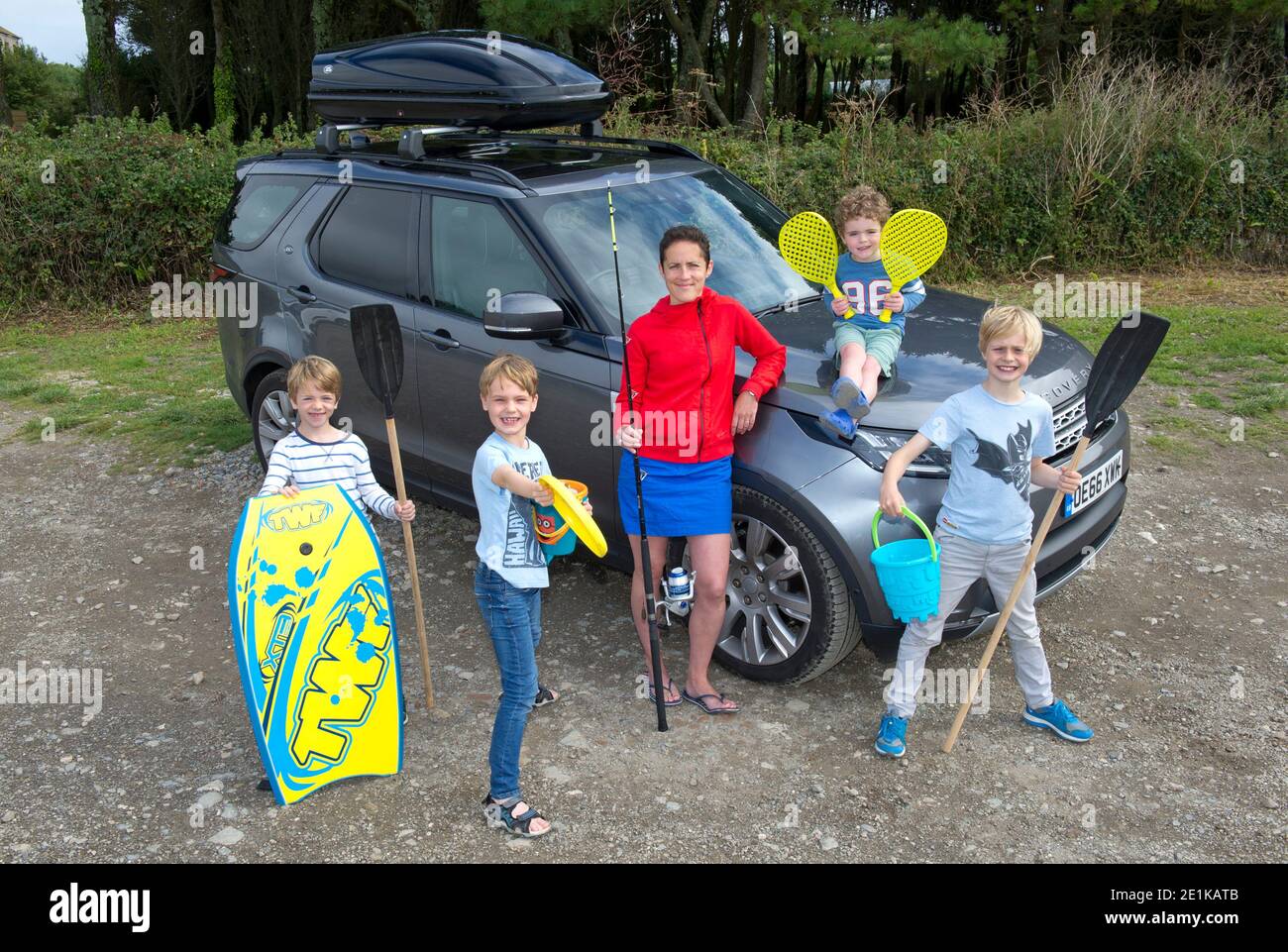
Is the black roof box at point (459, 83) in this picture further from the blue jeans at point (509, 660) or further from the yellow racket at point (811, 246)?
the blue jeans at point (509, 660)

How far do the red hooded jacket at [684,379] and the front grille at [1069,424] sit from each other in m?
1.21

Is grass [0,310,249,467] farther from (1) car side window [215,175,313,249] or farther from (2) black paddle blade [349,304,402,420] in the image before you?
(2) black paddle blade [349,304,402,420]

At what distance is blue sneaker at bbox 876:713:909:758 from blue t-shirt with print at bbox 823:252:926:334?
152 cm

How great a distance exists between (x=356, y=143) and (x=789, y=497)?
3.47 meters

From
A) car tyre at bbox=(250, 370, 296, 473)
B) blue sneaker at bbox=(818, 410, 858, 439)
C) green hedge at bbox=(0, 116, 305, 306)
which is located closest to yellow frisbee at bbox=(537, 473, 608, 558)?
blue sneaker at bbox=(818, 410, 858, 439)

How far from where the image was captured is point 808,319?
483cm

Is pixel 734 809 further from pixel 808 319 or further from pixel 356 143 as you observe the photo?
pixel 356 143

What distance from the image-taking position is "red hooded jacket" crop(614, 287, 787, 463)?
4.02 metres

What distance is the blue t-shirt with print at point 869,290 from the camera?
4.48 m

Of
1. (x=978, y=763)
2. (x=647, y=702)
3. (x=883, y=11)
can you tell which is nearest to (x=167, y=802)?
(x=647, y=702)

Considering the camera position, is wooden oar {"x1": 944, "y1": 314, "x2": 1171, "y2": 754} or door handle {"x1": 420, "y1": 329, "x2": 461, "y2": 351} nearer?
wooden oar {"x1": 944, "y1": 314, "x2": 1171, "y2": 754}

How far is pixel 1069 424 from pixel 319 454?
287 centimetres

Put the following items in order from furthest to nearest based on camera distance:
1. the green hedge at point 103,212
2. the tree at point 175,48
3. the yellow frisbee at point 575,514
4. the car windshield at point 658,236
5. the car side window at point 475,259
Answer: the tree at point 175,48
the green hedge at point 103,212
the car side window at point 475,259
the car windshield at point 658,236
the yellow frisbee at point 575,514

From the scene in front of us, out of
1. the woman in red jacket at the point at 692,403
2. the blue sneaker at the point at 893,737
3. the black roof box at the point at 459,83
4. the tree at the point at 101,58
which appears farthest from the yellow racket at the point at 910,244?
the tree at the point at 101,58
